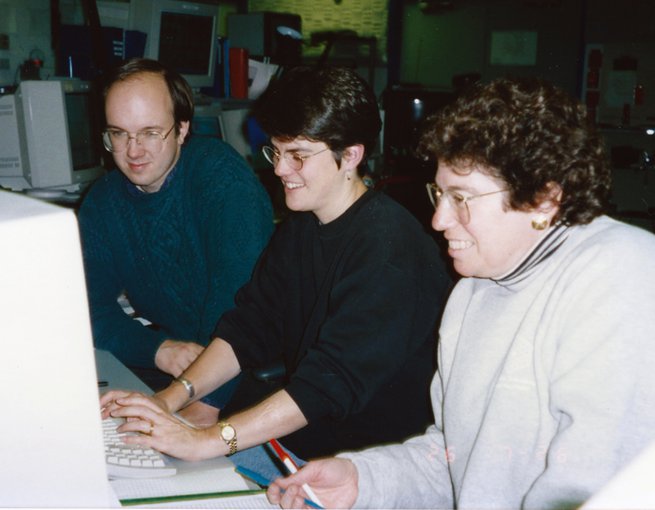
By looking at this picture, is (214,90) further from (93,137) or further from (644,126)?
(644,126)

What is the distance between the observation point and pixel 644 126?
4.74 metres

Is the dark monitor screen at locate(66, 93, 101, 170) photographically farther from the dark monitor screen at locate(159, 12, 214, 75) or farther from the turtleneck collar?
the turtleneck collar

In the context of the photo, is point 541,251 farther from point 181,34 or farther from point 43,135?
point 181,34

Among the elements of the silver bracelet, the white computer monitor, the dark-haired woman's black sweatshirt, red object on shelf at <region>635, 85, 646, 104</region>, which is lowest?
the silver bracelet

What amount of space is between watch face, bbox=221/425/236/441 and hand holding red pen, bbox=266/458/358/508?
0.19 metres

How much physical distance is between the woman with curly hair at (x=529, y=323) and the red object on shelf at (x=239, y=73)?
97.6 inches

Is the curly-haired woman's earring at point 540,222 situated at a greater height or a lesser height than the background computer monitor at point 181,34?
lesser

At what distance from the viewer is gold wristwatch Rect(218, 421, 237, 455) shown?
3.60ft

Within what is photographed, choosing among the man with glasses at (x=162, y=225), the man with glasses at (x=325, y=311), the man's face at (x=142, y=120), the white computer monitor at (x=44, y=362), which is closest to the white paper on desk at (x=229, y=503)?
the man with glasses at (x=325, y=311)

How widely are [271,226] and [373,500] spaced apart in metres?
0.89

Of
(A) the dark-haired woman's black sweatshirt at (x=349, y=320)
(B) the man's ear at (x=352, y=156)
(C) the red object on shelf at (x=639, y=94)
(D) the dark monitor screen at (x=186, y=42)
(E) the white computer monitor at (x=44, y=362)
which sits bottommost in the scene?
(A) the dark-haired woman's black sweatshirt at (x=349, y=320)

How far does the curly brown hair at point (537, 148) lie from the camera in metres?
0.91

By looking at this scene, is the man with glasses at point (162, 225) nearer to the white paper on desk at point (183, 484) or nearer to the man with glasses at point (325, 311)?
the man with glasses at point (325, 311)

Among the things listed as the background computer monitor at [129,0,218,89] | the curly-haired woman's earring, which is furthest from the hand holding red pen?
the background computer monitor at [129,0,218,89]
